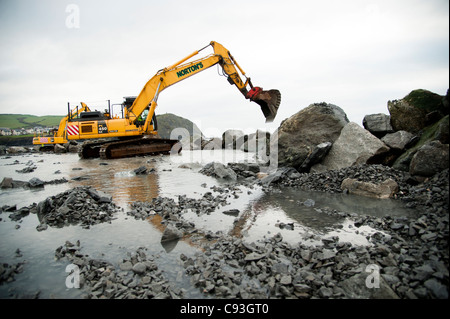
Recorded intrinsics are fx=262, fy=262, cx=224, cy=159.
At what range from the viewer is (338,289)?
2682 millimetres

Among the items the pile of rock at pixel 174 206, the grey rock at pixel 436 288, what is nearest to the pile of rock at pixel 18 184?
the pile of rock at pixel 174 206

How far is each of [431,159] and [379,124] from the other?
3.50m

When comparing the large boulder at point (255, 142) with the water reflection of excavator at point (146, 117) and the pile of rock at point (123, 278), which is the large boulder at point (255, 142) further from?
the pile of rock at point (123, 278)

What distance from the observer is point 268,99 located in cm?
1327

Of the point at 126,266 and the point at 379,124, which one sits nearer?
the point at 126,266

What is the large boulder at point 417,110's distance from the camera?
26.3 ft

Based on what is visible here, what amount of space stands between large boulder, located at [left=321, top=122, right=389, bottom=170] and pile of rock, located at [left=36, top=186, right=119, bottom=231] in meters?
6.90

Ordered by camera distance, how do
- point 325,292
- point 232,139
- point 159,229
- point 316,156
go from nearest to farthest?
point 325,292
point 159,229
point 316,156
point 232,139

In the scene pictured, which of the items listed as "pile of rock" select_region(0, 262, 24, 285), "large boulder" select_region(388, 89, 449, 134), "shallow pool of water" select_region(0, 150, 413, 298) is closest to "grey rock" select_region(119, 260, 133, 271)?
"shallow pool of water" select_region(0, 150, 413, 298)

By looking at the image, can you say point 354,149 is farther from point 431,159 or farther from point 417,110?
point 431,159

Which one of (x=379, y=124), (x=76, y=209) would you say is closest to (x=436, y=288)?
(x=76, y=209)

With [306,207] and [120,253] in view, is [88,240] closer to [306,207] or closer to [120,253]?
[120,253]

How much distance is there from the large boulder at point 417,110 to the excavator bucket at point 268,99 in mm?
5499

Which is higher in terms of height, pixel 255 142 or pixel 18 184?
pixel 255 142
